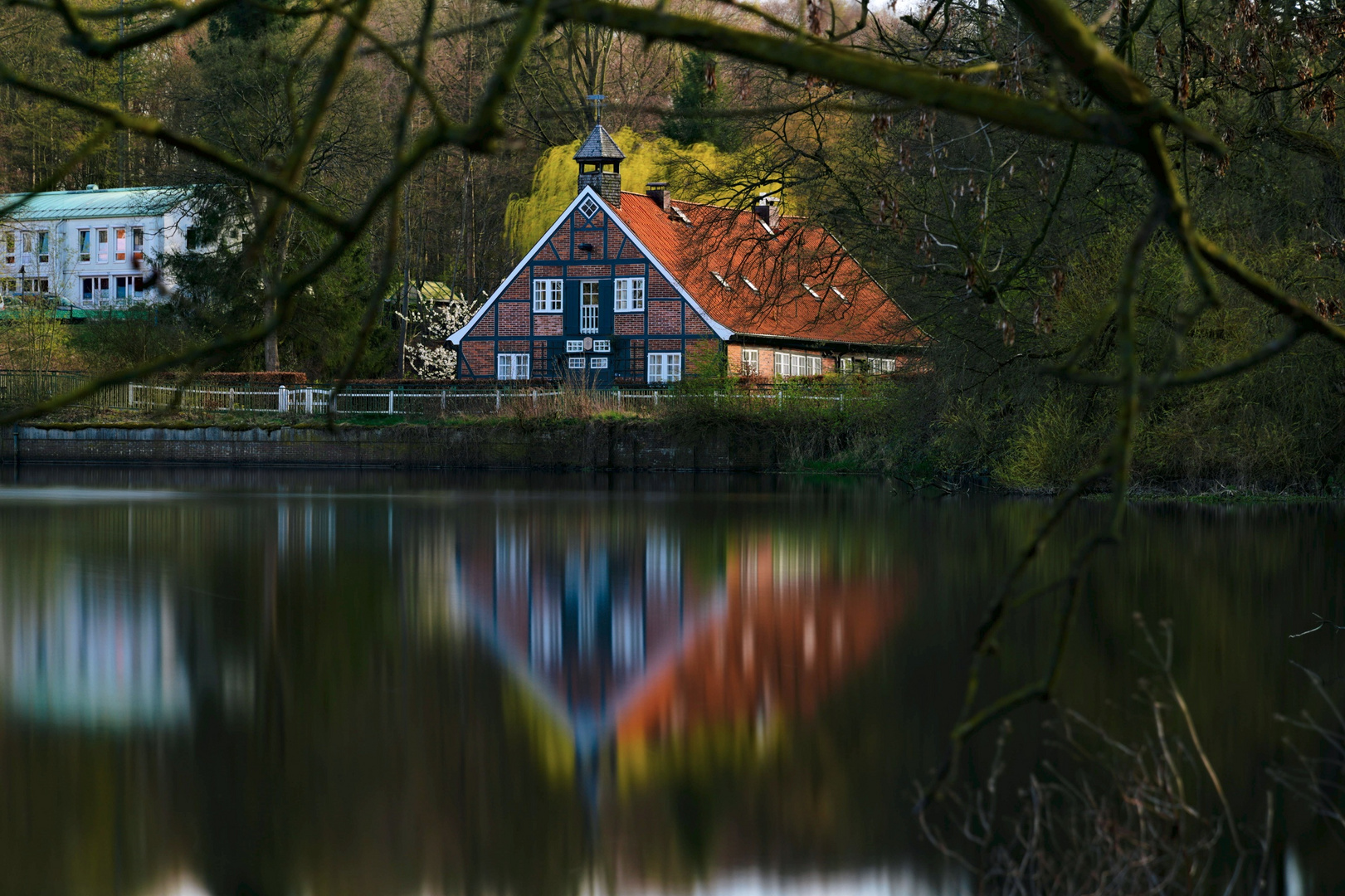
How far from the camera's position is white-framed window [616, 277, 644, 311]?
152ft

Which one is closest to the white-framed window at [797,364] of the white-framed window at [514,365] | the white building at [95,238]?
the white-framed window at [514,365]

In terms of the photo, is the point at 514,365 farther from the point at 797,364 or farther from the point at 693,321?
the point at 797,364

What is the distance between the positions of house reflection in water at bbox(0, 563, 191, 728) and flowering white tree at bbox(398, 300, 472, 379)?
1449 inches

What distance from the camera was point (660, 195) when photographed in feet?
165

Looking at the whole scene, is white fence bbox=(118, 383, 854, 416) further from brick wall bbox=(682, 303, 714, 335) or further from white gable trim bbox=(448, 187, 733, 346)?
brick wall bbox=(682, 303, 714, 335)

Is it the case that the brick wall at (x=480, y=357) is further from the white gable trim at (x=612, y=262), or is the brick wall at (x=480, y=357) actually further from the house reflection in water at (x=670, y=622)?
the house reflection in water at (x=670, y=622)

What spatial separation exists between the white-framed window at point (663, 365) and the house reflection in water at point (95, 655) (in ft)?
104

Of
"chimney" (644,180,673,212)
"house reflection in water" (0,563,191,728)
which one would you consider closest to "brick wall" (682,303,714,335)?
"chimney" (644,180,673,212)

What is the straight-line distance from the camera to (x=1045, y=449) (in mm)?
22078

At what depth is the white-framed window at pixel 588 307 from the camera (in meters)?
47.3

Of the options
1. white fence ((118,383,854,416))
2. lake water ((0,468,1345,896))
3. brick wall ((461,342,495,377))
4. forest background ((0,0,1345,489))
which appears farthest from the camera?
brick wall ((461,342,495,377))

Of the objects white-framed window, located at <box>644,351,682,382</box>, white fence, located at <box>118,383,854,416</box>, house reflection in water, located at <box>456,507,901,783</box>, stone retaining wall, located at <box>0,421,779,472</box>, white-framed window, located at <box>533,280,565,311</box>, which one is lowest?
house reflection in water, located at <box>456,507,901,783</box>

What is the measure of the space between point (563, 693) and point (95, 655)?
12.0 feet

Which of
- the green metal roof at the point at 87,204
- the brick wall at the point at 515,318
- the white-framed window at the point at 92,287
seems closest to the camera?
the brick wall at the point at 515,318
